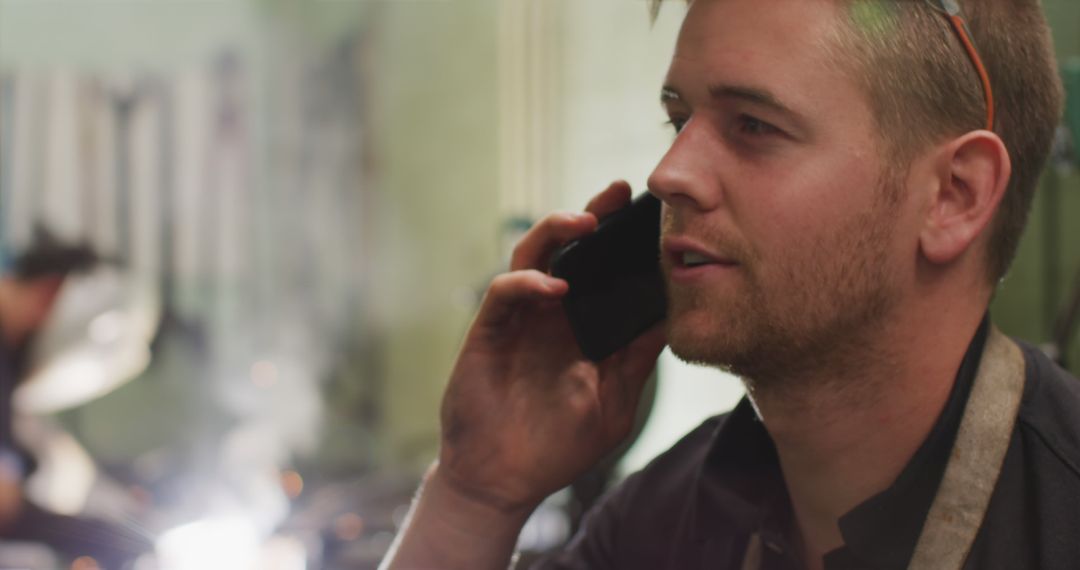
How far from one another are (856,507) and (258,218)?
5700 mm

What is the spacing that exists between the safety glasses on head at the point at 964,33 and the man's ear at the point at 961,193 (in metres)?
0.04

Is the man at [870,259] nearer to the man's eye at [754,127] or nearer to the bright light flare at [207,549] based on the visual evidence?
the man's eye at [754,127]

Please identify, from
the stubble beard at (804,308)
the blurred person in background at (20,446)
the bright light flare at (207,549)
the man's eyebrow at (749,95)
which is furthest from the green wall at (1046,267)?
the blurred person in background at (20,446)

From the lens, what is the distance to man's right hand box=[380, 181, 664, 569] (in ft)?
4.48

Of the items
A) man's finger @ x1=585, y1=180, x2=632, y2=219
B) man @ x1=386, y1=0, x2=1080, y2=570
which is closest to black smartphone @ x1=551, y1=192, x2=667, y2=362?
man's finger @ x1=585, y1=180, x2=632, y2=219

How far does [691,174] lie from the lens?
1.14m

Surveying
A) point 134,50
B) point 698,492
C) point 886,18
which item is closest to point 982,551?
point 698,492

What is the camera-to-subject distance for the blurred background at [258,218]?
4.68 metres

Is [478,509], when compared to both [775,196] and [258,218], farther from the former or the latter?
[258,218]

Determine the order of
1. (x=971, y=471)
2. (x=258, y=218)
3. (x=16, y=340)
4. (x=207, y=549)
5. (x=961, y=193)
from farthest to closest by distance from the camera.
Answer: (x=258, y=218)
(x=16, y=340)
(x=207, y=549)
(x=961, y=193)
(x=971, y=471)

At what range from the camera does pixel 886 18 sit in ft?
3.66

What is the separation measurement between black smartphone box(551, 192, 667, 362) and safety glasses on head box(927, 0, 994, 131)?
0.42 meters

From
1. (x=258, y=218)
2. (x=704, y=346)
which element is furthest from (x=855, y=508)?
(x=258, y=218)

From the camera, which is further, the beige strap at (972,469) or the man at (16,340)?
the man at (16,340)
